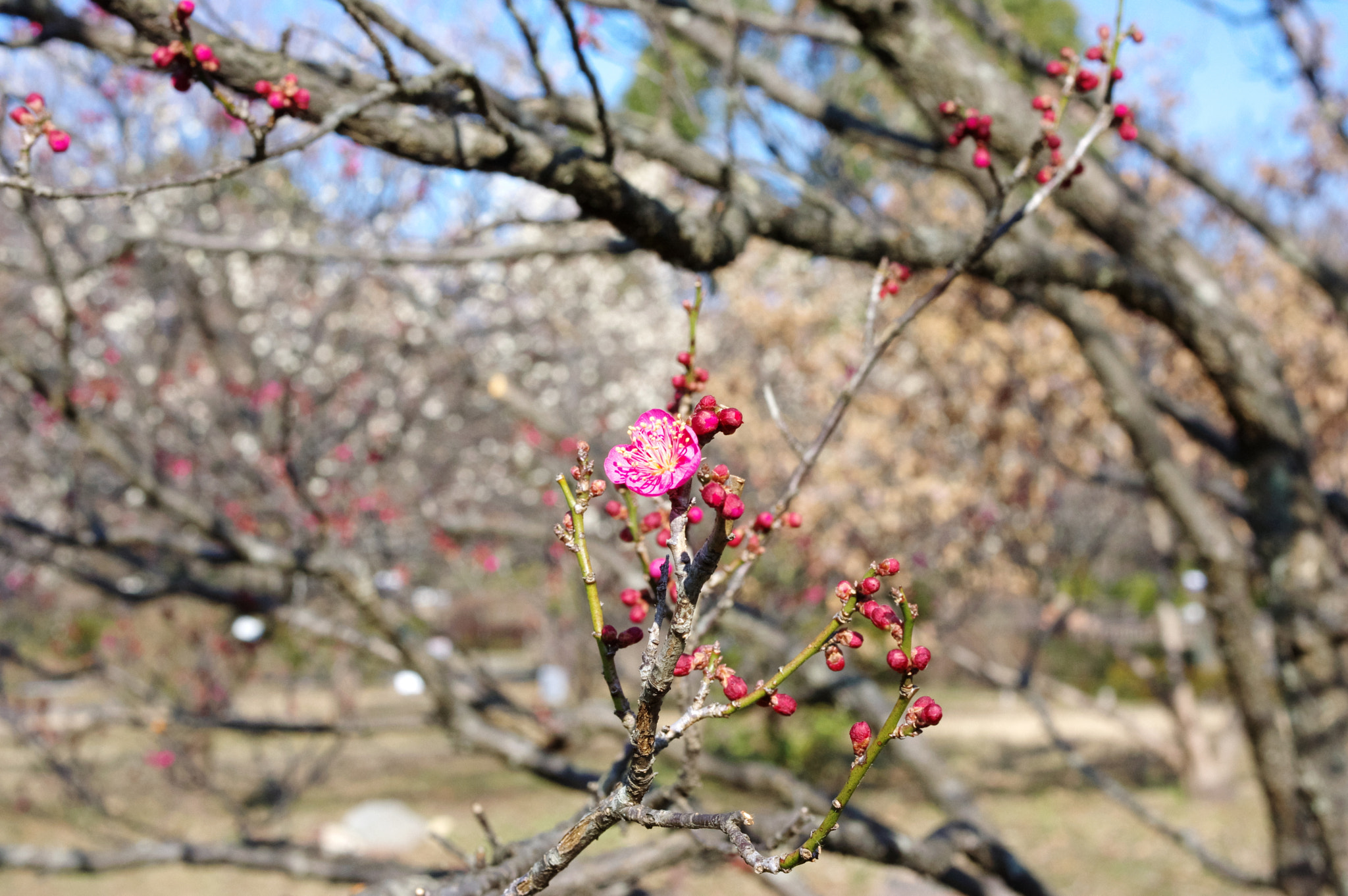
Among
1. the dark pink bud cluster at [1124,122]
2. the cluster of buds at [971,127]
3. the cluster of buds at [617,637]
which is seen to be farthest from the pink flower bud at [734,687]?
the dark pink bud cluster at [1124,122]

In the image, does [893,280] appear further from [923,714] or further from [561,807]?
[561,807]

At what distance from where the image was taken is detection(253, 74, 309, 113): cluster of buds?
1.47 meters

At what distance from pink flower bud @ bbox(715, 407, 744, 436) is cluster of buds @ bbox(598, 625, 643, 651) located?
0.21 m

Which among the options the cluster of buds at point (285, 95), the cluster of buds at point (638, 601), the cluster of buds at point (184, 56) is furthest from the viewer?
the cluster of buds at point (285, 95)

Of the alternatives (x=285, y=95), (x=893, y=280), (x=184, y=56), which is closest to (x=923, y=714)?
(x=893, y=280)

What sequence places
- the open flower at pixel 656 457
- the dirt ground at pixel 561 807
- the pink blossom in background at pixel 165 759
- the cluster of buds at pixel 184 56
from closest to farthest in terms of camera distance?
the open flower at pixel 656 457, the cluster of buds at pixel 184 56, the pink blossom in background at pixel 165 759, the dirt ground at pixel 561 807

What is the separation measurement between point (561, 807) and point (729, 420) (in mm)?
9373

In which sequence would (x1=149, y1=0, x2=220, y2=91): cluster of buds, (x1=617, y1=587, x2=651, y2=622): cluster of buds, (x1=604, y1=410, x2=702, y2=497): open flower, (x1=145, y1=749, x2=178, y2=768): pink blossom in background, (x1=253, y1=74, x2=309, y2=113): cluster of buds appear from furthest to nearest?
(x1=145, y1=749, x2=178, y2=768): pink blossom in background
(x1=253, y1=74, x2=309, y2=113): cluster of buds
(x1=149, y1=0, x2=220, y2=91): cluster of buds
(x1=617, y1=587, x2=651, y2=622): cluster of buds
(x1=604, y1=410, x2=702, y2=497): open flower

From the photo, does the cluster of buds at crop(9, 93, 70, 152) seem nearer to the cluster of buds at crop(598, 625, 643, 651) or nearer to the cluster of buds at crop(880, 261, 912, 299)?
the cluster of buds at crop(598, 625, 643, 651)

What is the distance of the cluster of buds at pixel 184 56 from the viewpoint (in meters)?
1.34

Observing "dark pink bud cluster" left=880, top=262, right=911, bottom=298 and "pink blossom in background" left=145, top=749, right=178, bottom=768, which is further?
"pink blossom in background" left=145, top=749, right=178, bottom=768

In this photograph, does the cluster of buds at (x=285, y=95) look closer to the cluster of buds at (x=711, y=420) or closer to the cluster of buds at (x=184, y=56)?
the cluster of buds at (x=184, y=56)

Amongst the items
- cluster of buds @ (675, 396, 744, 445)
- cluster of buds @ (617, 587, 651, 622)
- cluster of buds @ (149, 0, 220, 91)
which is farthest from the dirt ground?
cluster of buds @ (675, 396, 744, 445)

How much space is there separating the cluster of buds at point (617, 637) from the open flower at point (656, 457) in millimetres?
141
